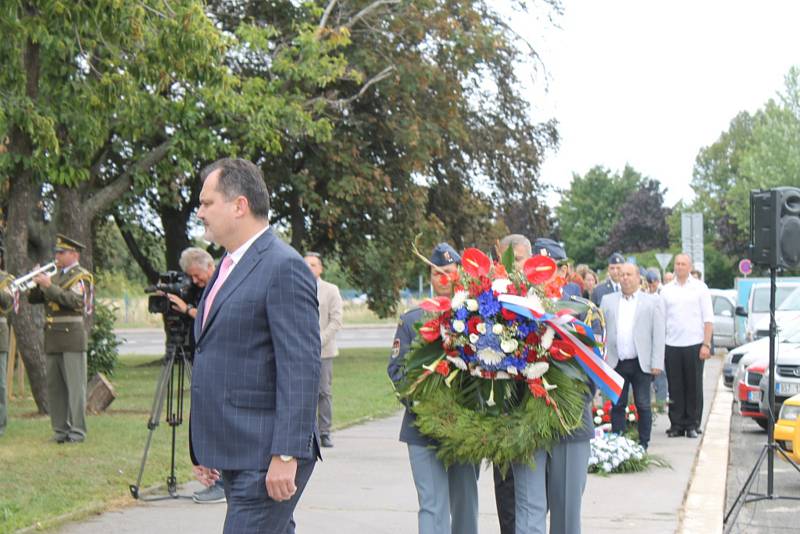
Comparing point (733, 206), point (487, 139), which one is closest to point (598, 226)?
point (733, 206)

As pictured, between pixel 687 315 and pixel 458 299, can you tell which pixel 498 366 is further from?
pixel 687 315

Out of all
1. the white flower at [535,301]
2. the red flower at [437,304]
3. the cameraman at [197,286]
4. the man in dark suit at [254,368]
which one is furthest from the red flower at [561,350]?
the cameraman at [197,286]

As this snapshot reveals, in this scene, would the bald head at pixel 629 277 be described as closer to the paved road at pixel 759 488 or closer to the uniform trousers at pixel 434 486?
the paved road at pixel 759 488

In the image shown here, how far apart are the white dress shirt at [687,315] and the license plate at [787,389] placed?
1.36 m

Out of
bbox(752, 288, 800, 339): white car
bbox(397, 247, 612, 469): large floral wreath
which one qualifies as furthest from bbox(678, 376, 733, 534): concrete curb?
bbox(752, 288, 800, 339): white car

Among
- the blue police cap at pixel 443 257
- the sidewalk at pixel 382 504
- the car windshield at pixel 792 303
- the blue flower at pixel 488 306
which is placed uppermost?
the blue police cap at pixel 443 257

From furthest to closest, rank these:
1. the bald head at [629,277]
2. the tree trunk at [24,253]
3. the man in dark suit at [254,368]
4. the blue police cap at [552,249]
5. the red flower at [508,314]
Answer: the tree trunk at [24,253] < the bald head at [629,277] < the blue police cap at [552,249] < the red flower at [508,314] < the man in dark suit at [254,368]

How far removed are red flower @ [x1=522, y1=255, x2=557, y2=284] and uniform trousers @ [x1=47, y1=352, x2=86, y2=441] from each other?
24.4 ft

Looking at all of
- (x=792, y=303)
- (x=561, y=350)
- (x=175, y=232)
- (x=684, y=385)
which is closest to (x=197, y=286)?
(x=561, y=350)

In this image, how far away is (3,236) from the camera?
54.7ft

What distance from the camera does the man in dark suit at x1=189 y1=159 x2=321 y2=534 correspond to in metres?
4.42

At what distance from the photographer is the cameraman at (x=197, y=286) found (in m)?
9.28

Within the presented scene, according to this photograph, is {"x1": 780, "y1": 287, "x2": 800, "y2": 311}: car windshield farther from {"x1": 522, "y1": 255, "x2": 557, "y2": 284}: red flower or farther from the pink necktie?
the pink necktie

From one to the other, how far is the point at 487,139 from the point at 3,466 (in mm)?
21319
